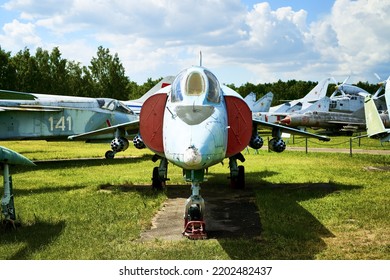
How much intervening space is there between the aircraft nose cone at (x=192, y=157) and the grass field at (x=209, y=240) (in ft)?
4.38

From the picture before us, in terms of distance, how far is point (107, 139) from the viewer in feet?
62.7

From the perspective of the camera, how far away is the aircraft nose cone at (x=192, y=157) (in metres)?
5.94

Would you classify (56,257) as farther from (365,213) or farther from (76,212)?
(365,213)

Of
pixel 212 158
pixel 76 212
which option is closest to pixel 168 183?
pixel 76 212

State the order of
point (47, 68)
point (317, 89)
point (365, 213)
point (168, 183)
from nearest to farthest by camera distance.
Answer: point (365, 213)
point (168, 183)
point (47, 68)
point (317, 89)

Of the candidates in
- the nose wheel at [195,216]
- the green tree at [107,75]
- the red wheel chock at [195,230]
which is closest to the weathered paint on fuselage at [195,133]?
the nose wheel at [195,216]

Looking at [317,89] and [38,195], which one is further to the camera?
[317,89]

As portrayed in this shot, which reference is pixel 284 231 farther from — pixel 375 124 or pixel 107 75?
pixel 107 75

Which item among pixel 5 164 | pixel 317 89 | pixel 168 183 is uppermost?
pixel 317 89

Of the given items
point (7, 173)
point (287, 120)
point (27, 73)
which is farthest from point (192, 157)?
point (287, 120)

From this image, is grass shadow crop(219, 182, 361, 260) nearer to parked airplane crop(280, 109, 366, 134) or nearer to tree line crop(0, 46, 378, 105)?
tree line crop(0, 46, 378, 105)

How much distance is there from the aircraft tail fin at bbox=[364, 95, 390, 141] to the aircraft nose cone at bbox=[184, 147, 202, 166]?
11.3 m

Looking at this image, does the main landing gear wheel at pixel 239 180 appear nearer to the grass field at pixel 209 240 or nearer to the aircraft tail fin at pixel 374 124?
the grass field at pixel 209 240
